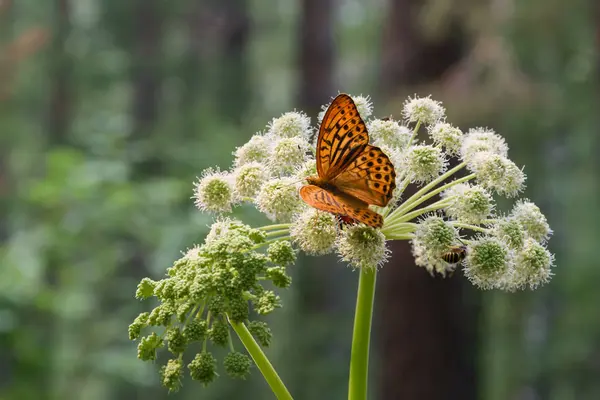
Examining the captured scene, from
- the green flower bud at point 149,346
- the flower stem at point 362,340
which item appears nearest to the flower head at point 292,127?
the flower stem at point 362,340

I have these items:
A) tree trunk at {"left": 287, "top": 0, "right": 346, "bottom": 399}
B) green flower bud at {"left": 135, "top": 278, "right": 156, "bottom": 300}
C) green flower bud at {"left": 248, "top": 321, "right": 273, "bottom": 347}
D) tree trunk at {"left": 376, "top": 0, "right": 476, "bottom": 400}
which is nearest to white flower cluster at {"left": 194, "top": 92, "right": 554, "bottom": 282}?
green flower bud at {"left": 248, "top": 321, "right": 273, "bottom": 347}

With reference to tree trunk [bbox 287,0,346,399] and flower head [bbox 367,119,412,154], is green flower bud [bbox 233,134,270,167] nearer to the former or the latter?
flower head [bbox 367,119,412,154]

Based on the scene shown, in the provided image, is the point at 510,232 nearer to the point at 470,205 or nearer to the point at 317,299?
the point at 470,205

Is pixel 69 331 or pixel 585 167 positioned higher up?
pixel 585 167

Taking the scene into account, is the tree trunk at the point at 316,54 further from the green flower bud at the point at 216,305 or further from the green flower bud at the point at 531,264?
the green flower bud at the point at 216,305

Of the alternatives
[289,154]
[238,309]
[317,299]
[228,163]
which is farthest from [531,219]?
[317,299]

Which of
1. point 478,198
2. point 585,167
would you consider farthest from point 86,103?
point 478,198

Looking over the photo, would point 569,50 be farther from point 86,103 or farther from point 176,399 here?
point 86,103
